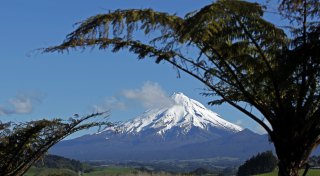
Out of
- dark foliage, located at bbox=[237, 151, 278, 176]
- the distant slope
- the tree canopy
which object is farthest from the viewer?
dark foliage, located at bbox=[237, 151, 278, 176]

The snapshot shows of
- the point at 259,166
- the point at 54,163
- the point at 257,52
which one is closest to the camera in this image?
the point at 257,52

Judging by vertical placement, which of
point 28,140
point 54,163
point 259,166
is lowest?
point 28,140

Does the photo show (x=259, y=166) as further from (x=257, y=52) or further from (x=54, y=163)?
(x=257, y=52)

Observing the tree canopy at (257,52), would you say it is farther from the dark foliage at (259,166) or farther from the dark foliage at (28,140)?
the dark foliage at (259,166)

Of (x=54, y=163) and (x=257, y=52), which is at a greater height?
(x=54, y=163)

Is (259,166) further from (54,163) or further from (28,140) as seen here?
(28,140)

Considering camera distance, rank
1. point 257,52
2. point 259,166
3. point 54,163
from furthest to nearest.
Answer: point 259,166 → point 54,163 → point 257,52

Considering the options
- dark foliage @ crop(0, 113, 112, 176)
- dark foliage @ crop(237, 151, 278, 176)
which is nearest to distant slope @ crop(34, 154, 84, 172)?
dark foliage @ crop(0, 113, 112, 176)

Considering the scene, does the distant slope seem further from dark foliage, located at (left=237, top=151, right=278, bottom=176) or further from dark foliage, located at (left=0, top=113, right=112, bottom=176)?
dark foliage, located at (left=237, top=151, right=278, bottom=176)

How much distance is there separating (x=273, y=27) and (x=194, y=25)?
137 cm

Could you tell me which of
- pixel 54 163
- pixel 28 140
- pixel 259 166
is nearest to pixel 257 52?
pixel 28 140

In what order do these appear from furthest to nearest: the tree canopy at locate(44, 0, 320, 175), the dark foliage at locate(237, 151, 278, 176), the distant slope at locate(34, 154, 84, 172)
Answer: the dark foliage at locate(237, 151, 278, 176)
the distant slope at locate(34, 154, 84, 172)
the tree canopy at locate(44, 0, 320, 175)

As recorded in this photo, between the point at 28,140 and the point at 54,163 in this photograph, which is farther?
the point at 54,163

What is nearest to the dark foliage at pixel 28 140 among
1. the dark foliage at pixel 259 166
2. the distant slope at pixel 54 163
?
the distant slope at pixel 54 163
